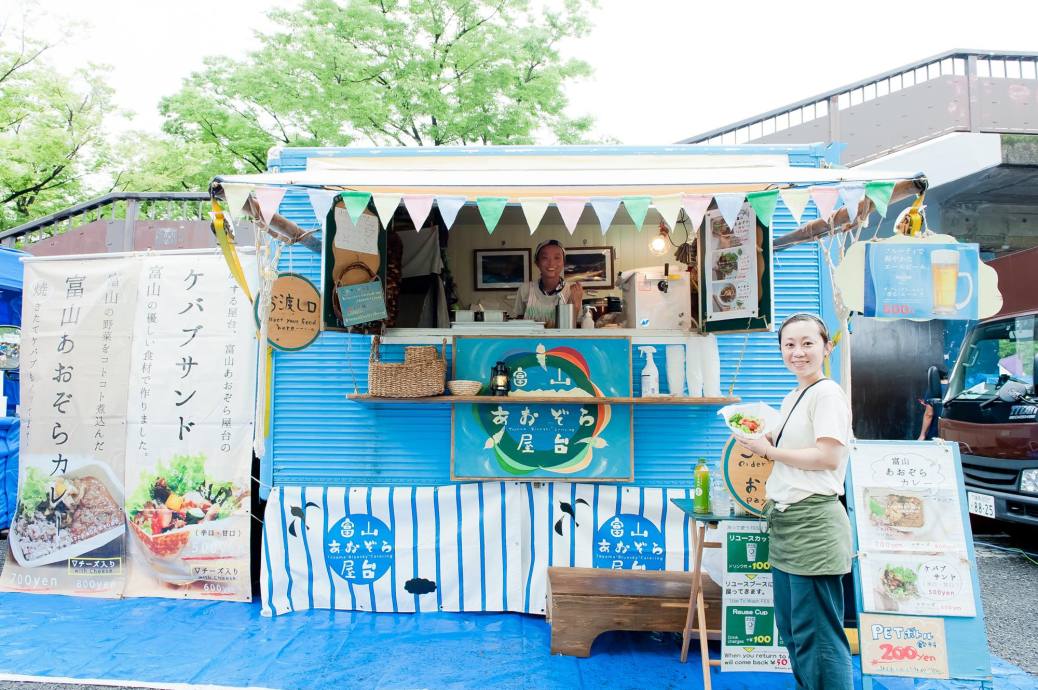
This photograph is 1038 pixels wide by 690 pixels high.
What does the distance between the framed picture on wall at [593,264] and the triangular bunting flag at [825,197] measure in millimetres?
3767

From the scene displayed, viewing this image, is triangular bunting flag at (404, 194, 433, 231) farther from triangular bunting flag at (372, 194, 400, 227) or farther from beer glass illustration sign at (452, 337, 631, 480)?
beer glass illustration sign at (452, 337, 631, 480)

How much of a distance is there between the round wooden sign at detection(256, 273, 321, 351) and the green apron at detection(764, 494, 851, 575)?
3.19 metres

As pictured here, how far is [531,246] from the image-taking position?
273 inches

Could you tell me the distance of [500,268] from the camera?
6.99 m

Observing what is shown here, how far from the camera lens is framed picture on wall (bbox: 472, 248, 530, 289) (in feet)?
22.8

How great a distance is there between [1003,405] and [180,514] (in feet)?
24.3

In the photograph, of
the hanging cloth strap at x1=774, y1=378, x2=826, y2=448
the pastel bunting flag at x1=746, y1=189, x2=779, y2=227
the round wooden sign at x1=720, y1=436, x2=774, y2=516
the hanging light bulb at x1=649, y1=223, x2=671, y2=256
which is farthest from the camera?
the hanging light bulb at x1=649, y1=223, x2=671, y2=256

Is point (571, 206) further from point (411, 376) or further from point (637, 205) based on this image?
point (411, 376)

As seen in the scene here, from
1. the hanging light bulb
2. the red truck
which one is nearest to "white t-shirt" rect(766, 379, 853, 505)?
the hanging light bulb

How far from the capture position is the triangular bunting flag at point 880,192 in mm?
3062

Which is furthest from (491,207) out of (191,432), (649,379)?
(191,432)

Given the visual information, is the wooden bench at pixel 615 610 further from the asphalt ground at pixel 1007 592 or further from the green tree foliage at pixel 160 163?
the green tree foliage at pixel 160 163

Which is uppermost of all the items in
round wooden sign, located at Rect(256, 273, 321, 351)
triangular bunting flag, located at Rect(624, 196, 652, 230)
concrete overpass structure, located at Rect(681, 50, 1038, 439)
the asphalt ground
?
concrete overpass structure, located at Rect(681, 50, 1038, 439)

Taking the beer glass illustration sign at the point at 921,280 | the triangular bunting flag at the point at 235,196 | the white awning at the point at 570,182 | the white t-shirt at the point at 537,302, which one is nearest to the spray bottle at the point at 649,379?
the white t-shirt at the point at 537,302
